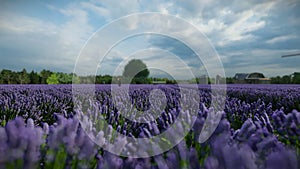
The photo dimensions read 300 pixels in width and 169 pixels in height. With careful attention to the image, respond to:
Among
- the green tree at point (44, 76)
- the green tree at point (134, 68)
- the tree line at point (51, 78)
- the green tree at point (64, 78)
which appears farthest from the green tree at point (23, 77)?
the green tree at point (134, 68)

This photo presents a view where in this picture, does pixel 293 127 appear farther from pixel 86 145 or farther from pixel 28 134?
pixel 28 134

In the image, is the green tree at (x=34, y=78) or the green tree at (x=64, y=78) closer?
the green tree at (x=34, y=78)

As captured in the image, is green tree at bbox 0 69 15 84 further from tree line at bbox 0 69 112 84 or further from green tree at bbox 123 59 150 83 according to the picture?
green tree at bbox 123 59 150 83

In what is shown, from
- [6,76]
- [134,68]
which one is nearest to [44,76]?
[6,76]

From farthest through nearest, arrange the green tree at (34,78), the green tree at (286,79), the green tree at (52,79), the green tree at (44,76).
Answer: the green tree at (44,76)
the green tree at (52,79)
the green tree at (34,78)
the green tree at (286,79)

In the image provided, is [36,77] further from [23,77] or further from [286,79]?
[286,79]

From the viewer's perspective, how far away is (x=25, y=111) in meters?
5.59

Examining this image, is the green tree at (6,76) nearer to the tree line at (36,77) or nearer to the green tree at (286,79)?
the tree line at (36,77)

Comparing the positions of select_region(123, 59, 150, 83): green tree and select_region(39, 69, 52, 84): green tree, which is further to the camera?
select_region(39, 69, 52, 84): green tree

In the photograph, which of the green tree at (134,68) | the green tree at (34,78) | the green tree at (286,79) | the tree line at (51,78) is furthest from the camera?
the green tree at (34,78)

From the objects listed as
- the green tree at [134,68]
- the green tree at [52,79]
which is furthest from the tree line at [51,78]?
the green tree at [134,68]

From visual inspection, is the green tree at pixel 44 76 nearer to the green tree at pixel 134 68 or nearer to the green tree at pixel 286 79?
the green tree at pixel 134 68

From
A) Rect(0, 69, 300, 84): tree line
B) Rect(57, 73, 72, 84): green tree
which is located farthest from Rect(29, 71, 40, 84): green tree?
Rect(57, 73, 72, 84): green tree

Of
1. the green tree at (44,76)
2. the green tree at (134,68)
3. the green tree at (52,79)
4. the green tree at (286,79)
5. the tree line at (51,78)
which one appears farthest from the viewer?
the green tree at (44,76)
